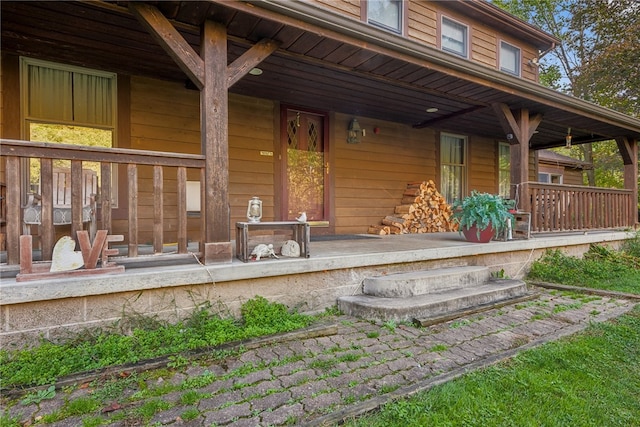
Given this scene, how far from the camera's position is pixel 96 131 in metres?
4.09

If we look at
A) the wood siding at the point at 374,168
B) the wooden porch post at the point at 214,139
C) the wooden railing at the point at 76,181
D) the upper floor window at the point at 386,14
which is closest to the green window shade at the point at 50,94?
the wooden railing at the point at 76,181

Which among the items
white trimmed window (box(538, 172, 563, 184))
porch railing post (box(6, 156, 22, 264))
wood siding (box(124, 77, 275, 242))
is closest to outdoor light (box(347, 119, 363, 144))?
wood siding (box(124, 77, 275, 242))

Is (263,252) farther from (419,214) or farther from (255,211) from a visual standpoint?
(419,214)

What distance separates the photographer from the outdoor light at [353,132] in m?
5.88

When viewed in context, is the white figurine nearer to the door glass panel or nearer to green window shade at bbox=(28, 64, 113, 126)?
the door glass panel

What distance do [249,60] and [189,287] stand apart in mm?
1904

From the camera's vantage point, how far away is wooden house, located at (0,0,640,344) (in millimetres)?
2680

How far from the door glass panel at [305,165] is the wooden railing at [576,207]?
10.1 ft

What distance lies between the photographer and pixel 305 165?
569 centimetres

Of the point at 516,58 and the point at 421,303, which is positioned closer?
the point at 421,303

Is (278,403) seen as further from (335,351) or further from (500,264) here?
(500,264)

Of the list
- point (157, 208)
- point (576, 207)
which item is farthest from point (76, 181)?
point (576, 207)

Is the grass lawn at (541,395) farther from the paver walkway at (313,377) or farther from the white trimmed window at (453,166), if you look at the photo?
the white trimmed window at (453,166)

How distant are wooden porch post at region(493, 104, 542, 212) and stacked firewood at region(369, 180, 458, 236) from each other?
1.63 meters
